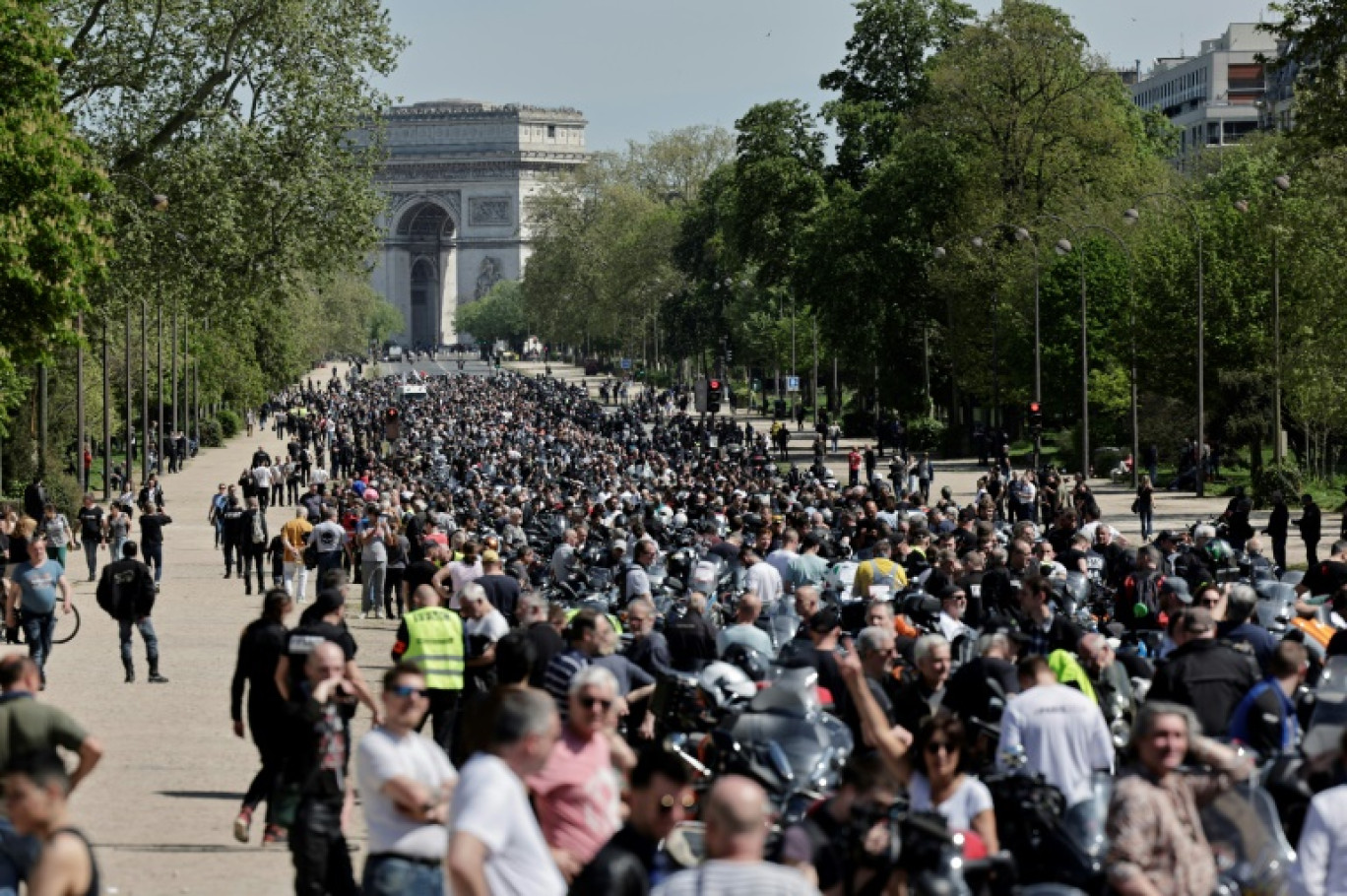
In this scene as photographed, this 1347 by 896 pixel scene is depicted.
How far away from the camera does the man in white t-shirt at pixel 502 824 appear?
8281 mm

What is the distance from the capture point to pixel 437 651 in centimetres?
1546

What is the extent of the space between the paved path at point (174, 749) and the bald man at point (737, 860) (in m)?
6.29

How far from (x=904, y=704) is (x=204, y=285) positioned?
44.1 meters

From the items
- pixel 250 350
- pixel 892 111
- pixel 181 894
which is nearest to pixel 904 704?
pixel 181 894

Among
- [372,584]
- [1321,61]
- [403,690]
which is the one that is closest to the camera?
[403,690]

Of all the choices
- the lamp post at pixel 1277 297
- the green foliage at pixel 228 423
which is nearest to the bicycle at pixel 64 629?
the lamp post at pixel 1277 297

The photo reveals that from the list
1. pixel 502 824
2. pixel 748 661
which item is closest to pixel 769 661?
pixel 748 661

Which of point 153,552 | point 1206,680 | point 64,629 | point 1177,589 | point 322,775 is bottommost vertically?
point 64,629

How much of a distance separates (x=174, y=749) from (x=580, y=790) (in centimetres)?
1016

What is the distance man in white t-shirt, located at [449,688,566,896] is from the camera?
27.2 feet

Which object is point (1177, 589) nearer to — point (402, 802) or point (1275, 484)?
point (402, 802)

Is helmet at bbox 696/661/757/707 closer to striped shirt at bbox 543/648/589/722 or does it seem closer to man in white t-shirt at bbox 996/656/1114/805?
striped shirt at bbox 543/648/589/722

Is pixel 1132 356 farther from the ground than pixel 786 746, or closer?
farther from the ground

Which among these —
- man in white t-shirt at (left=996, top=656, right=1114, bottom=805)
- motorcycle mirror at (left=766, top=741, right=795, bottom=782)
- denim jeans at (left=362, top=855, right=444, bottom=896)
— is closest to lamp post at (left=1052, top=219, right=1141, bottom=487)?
motorcycle mirror at (left=766, top=741, right=795, bottom=782)
